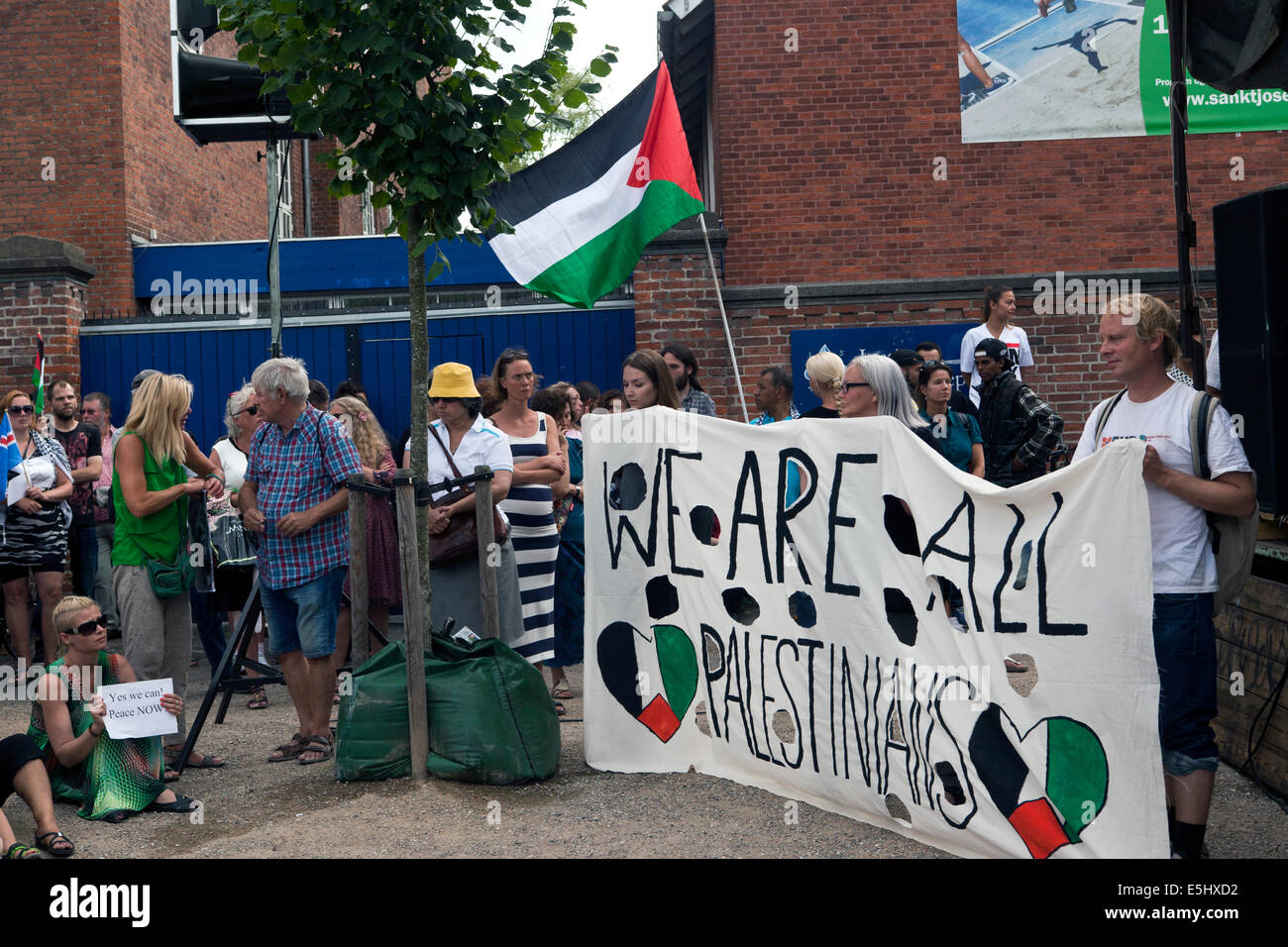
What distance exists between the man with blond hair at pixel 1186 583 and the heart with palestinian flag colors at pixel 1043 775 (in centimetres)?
28

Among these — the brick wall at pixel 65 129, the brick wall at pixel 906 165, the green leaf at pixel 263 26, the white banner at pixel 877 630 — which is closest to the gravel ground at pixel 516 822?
the white banner at pixel 877 630

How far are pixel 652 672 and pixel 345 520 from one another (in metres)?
1.82

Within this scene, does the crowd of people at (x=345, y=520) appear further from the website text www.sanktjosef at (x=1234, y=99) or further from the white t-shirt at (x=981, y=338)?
the website text www.sanktjosef at (x=1234, y=99)

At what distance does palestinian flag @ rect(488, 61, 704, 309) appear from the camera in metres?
7.45

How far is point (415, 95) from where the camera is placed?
571cm

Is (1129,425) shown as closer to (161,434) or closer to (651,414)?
(651,414)

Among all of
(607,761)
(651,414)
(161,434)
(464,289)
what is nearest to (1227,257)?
(651,414)

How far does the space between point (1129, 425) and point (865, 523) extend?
1.05m

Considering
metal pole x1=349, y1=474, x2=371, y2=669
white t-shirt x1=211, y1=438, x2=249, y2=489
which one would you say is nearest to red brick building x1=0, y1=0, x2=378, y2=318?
white t-shirt x1=211, y1=438, x2=249, y2=489

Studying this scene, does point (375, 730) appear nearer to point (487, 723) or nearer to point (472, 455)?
point (487, 723)

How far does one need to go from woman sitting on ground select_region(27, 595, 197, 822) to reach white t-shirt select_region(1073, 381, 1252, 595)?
4179 millimetres

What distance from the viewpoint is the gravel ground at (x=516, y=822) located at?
15.3 feet

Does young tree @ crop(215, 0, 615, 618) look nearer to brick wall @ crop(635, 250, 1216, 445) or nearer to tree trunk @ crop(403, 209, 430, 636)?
tree trunk @ crop(403, 209, 430, 636)

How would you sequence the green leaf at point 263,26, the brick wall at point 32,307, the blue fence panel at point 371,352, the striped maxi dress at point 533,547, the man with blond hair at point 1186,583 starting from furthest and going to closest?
the blue fence panel at point 371,352, the brick wall at point 32,307, the striped maxi dress at point 533,547, the green leaf at point 263,26, the man with blond hair at point 1186,583
